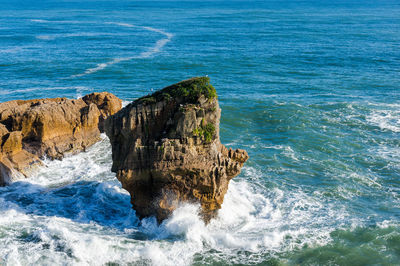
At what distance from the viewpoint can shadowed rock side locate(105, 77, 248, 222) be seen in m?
18.4

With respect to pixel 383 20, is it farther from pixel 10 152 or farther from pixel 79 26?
pixel 10 152

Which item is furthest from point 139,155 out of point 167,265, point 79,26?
point 79,26

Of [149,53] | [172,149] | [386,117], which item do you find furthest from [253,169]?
[149,53]

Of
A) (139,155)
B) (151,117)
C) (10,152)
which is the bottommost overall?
(10,152)

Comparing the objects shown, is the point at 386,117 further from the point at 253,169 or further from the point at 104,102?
the point at 104,102

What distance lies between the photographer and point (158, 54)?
2601 inches

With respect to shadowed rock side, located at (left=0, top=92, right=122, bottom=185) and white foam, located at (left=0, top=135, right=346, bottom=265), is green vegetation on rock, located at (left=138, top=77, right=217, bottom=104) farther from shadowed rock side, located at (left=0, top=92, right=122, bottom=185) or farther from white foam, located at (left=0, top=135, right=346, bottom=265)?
shadowed rock side, located at (left=0, top=92, right=122, bottom=185)

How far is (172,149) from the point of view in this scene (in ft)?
59.8

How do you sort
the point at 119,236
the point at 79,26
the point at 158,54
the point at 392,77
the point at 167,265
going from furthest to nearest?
the point at 79,26 < the point at 158,54 < the point at 392,77 < the point at 119,236 < the point at 167,265

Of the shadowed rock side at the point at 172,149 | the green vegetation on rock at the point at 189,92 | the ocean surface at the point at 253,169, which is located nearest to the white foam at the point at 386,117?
the ocean surface at the point at 253,169

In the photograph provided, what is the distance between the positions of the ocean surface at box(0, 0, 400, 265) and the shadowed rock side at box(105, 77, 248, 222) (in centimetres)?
128

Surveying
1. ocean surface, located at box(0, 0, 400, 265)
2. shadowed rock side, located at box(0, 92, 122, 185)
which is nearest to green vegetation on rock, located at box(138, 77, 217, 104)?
ocean surface, located at box(0, 0, 400, 265)

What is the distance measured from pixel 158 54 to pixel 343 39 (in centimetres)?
3911

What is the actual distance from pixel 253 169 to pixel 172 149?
10709mm
